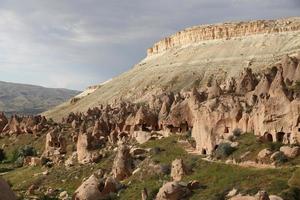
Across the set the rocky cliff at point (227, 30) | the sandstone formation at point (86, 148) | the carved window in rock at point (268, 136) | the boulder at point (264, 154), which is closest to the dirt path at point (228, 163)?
the boulder at point (264, 154)

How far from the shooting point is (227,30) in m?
160

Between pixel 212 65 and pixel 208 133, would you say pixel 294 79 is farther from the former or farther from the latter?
pixel 212 65

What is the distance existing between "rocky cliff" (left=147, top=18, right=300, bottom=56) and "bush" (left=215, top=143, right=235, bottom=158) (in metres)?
104

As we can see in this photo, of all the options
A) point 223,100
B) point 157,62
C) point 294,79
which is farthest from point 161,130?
point 157,62

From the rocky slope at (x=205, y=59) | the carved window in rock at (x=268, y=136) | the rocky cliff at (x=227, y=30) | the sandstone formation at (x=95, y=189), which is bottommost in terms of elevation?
the sandstone formation at (x=95, y=189)

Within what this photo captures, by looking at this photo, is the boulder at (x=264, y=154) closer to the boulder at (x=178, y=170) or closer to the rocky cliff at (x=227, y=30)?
the boulder at (x=178, y=170)

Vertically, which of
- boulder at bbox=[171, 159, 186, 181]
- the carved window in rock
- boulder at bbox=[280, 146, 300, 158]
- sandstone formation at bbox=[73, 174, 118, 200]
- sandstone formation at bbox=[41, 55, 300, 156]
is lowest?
sandstone formation at bbox=[73, 174, 118, 200]

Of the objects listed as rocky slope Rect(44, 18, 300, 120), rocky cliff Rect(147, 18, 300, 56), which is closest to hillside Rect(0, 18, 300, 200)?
rocky slope Rect(44, 18, 300, 120)

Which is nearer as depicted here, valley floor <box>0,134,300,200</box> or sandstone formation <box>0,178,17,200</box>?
sandstone formation <box>0,178,17,200</box>

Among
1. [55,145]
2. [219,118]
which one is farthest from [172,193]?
[55,145]

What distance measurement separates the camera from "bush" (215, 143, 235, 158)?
45.2 m

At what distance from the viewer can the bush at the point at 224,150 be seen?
4522 centimetres

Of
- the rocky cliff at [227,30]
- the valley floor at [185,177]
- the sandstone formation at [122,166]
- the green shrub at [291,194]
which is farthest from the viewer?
the rocky cliff at [227,30]

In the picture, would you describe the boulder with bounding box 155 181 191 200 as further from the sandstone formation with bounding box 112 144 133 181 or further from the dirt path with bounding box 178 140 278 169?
the sandstone formation with bounding box 112 144 133 181
